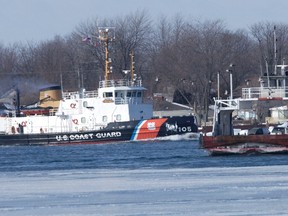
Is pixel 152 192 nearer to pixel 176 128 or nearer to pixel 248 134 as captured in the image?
pixel 248 134

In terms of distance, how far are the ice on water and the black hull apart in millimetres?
29115

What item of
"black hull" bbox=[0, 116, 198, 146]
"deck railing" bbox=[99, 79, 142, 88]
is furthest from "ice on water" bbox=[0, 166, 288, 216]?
"deck railing" bbox=[99, 79, 142, 88]

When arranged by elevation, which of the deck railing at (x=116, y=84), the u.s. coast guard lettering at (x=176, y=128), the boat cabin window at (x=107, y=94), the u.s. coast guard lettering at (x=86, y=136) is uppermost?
the deck railing at (x=116, y=84)

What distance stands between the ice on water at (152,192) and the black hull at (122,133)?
29115 millimetres

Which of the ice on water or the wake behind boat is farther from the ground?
the wake behind boat

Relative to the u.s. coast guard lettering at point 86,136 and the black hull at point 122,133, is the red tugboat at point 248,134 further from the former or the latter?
the u.s. coast guard lettering at point 86,136

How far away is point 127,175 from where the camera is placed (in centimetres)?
4522

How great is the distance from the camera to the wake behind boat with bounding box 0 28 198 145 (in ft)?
252

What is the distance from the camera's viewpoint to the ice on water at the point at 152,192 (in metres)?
32.3

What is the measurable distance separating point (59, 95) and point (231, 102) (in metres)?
32.7

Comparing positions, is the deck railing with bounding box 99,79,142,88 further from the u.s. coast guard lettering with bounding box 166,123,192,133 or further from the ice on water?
the ice on water

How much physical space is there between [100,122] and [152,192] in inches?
1635

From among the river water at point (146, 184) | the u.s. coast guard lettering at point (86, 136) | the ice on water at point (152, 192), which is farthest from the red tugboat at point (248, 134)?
the u.s. coast guard lettering at point (86, 136)

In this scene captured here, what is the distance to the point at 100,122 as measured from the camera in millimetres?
78188
